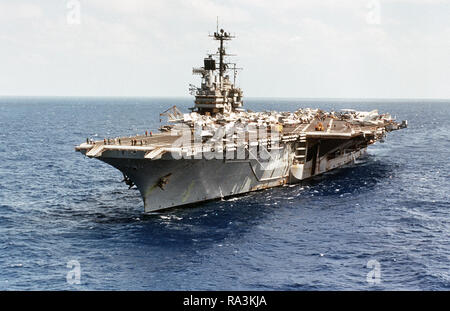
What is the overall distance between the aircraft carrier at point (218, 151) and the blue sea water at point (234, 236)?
1.09m

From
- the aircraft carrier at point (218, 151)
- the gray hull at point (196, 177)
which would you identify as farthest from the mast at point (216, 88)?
the gray hull at point (196, 177)

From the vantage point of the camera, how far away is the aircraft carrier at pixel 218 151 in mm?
25172

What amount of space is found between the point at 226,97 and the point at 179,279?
26.2 metres

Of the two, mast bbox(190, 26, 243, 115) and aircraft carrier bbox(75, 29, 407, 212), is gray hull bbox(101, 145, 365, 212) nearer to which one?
aircraft carrier bbox(75, 29, 407, 212)

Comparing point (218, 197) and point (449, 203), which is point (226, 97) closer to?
point (218, 197)

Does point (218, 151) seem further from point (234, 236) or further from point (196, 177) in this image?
point (234, 236)

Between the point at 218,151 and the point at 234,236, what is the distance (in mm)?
5737

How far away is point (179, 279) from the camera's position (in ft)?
58.9

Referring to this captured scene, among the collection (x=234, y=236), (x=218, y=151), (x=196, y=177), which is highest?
(x=218, y=151)

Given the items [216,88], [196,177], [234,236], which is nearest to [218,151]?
[196,177]

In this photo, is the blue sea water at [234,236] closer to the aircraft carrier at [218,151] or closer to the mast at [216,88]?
the aircraft carrier at [218,151]

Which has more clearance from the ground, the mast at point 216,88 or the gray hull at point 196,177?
the mast at point 216,88

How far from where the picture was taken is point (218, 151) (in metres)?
26.7
